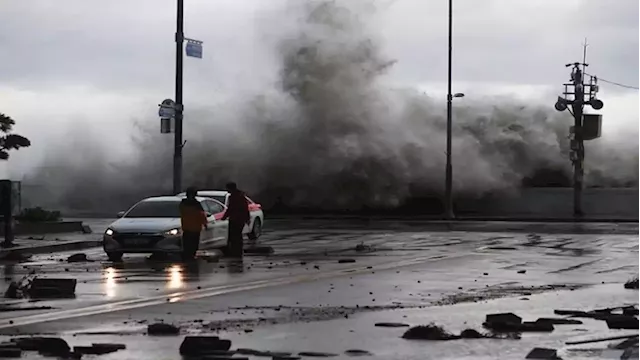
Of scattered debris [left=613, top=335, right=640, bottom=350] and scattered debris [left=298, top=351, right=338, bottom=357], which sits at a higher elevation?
scattered debris [left=613, top=335, right=640, bottom=350]

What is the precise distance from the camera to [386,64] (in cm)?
5203

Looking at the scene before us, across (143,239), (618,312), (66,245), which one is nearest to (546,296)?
(618,312)

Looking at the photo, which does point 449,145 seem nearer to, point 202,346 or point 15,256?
point 15,256

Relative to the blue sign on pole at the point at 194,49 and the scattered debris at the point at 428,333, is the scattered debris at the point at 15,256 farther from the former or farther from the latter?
the scattered debris at the point at 428,333

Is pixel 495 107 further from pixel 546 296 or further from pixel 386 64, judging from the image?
pixel 546 296

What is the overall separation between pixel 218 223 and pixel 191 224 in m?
2.95

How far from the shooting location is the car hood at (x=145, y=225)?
69.9 feet

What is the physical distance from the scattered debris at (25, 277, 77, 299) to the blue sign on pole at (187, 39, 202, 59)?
572 inches

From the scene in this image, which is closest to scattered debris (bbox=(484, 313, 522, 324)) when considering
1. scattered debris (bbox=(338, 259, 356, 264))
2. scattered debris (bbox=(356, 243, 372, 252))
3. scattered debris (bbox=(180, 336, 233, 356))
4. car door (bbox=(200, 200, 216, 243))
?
scattered debris (bbox=(180, 336, 233, 356))

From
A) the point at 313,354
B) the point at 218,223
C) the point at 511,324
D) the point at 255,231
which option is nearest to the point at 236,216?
the point at 218,223

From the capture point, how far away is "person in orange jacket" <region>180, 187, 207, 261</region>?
20.4 m

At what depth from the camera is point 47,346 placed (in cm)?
932

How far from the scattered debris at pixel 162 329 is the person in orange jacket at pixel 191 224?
391 inches

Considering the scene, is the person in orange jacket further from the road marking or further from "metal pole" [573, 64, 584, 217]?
"metal pole" [573, 64, 584, 217]
